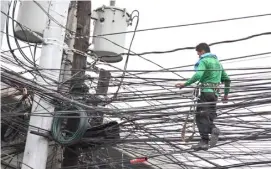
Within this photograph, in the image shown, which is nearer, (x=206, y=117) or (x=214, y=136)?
(x=214, y=136)

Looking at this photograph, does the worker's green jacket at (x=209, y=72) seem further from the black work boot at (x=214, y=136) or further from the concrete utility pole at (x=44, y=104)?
the concrete utility pole at (x=44, y=104)

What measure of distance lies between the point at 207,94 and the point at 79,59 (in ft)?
9.27

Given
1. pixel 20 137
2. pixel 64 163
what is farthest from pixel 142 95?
pixel 20 137

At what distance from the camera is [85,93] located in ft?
25.2

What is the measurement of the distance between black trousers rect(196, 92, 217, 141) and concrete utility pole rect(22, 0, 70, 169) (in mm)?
2080

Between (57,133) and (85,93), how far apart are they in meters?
0.81

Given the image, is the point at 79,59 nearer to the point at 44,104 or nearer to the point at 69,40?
the point at 69,40

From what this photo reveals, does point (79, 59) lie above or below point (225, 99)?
above

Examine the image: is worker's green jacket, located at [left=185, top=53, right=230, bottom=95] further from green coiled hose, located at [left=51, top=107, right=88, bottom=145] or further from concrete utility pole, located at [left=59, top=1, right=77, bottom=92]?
concrete utility pole, located at [left=59, top=1, right=77, bottom=92]

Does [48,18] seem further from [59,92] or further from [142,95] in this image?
[142,95]

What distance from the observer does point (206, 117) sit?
20.9 feet

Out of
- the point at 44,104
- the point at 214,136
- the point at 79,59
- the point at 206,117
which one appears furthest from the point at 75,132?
the point at 214,136

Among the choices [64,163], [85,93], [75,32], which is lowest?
[64,163]

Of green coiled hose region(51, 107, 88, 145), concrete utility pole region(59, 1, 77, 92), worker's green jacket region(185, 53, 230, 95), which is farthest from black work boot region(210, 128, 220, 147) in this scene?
concrete utility pole region(59, 1, 77, 92)
